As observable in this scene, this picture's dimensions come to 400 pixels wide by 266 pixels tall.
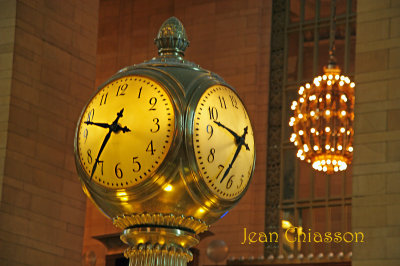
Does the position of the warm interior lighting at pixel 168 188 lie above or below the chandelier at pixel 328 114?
below

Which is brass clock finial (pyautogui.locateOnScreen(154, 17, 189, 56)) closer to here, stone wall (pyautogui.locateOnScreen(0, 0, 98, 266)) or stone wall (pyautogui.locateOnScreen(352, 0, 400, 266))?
stone wall (pyautogui.locateOnScreen(352, 0, 400, 266))

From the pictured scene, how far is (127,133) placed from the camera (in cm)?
209

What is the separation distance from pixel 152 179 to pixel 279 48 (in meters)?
15.1

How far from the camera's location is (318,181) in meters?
16.0

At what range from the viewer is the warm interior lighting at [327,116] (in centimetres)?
1254

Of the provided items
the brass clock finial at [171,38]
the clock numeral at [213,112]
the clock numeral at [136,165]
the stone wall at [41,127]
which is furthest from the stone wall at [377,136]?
the clock numeral at [136,165]

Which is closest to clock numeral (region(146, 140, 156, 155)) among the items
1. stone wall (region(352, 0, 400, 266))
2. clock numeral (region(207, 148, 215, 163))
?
clock numeral (region(207, 148, 215, 163))

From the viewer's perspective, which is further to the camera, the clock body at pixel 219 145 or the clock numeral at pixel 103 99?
the clock numeral at pixel 103 99

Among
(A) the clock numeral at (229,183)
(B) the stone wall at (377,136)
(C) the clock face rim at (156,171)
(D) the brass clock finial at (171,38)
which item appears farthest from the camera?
(B) the stone wall at (377,136)

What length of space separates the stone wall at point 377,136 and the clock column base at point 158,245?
5.89 m

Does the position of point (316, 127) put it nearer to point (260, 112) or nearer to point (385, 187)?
point (260, 112)

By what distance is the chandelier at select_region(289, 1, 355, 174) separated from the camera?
41.1 ft

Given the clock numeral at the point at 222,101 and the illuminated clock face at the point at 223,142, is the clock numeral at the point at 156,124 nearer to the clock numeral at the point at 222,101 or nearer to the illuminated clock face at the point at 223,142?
the illuminated clock face at the point at 223,142

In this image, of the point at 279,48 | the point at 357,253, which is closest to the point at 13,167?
the point at 357,253
